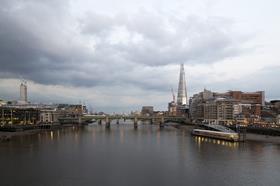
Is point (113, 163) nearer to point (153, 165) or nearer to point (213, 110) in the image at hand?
point (153, 165)

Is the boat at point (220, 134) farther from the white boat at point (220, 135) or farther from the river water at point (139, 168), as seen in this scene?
A: the river water at point (139, 168)

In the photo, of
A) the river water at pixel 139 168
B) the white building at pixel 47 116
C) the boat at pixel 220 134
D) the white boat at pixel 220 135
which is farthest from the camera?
the white building at pixel 47 116

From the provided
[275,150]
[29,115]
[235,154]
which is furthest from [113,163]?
[29,115]

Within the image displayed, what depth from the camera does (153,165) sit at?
3969 centimetres

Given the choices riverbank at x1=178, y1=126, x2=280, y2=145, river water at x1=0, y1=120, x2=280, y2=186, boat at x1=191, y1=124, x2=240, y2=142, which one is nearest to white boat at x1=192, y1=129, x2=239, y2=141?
boat at x1=191, y1=124, x2=240, y2=142


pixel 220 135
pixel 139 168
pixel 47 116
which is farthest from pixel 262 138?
pixel 47 116

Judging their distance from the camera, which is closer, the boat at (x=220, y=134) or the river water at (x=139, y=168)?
the river water at (x=139, y=168)

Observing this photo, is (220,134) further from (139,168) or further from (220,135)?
(139,168)

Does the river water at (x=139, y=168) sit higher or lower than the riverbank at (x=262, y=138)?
higher

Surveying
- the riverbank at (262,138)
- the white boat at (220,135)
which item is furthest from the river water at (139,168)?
the white boat at (220,135)

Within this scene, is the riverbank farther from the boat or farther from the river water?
the river water

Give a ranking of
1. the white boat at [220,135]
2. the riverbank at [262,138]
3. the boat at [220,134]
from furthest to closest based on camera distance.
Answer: the boat at [220,134], the white boat at [220,135], the riverbank at [262,138]

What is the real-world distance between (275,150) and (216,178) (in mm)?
25843

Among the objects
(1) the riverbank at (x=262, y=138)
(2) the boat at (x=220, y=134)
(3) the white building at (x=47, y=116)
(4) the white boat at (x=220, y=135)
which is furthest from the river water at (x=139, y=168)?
(3) the white building at (x=47, y=116)
